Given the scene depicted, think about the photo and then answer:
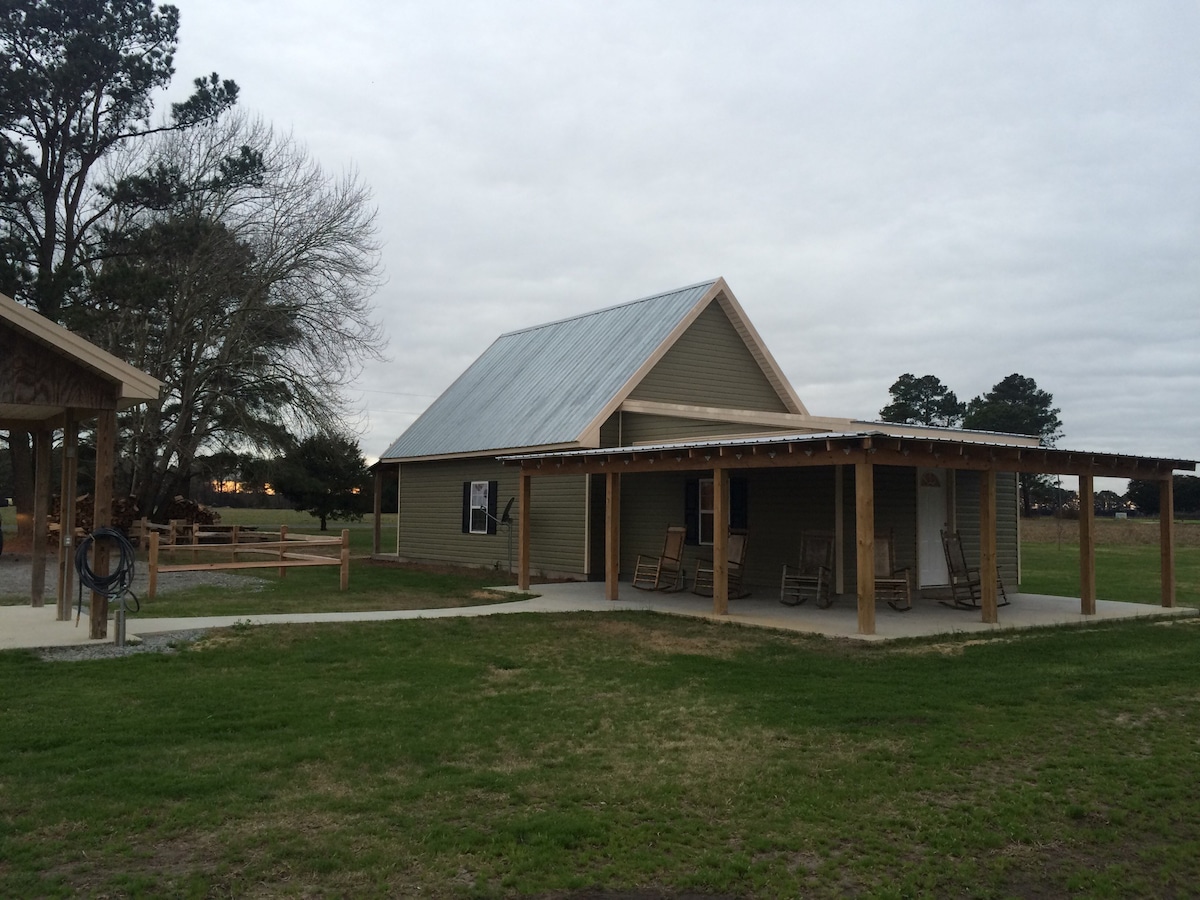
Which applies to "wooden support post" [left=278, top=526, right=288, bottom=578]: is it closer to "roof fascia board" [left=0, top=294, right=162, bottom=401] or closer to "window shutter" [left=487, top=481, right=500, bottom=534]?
"window shutter" [left=487, top=481, right=500, bottom=534]

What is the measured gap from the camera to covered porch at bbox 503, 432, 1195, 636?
11.2m

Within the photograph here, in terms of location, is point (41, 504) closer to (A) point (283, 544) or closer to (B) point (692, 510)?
(A) point (283, 544)

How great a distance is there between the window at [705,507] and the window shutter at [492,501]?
471cm

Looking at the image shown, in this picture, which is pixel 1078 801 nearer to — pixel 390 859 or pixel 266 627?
pixel 390 859

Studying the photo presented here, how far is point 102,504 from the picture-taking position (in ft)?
32.8

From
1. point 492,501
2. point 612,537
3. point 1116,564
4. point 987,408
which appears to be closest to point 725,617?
point 612,537

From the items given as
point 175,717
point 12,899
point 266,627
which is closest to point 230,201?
point 266,627

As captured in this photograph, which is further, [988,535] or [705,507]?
[705,507]

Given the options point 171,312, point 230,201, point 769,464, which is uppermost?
point 230,201

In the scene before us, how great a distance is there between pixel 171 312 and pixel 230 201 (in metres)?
3.27

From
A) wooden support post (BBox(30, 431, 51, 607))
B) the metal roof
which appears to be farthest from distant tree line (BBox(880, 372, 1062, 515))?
wooden support post (BBox(30, 431, 51, 607))

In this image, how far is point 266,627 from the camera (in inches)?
441

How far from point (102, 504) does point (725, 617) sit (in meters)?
7.33

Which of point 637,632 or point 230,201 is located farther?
point 230,201
